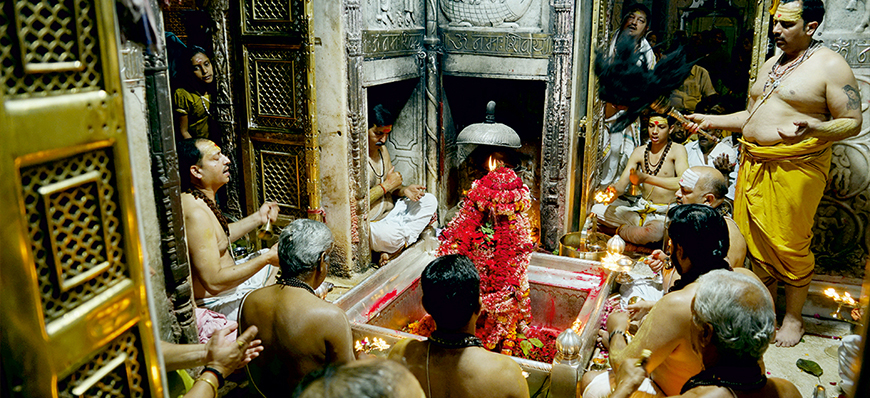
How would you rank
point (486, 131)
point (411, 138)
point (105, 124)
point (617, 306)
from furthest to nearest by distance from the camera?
point (411, 138)
point (486, 131)
point (617, 306)
point (105, 124)

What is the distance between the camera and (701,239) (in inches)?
107

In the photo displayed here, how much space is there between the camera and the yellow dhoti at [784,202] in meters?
4.40

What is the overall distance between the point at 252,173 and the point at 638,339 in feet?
14.3

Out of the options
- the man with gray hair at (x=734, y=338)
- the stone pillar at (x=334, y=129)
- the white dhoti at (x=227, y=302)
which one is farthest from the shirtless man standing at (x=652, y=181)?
the man with gray hair at (x=734, y=338)

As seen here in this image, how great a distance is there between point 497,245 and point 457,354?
2.11 meters

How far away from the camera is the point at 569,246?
6.11m

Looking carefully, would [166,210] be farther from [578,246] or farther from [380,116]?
[578,246]

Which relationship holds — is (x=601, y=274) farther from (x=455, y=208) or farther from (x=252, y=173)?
(x=252, y=173)

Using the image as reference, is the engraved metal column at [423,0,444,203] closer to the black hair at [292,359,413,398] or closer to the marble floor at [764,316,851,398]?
the marble floor at [764,316,851,398]

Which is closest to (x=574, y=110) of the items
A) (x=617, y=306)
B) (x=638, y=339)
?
(x=617, y=306)

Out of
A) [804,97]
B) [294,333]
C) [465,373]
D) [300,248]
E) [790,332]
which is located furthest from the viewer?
[790,332]

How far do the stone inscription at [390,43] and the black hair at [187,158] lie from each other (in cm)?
215

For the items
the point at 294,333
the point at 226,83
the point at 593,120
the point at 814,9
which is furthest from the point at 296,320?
the point at 593,120

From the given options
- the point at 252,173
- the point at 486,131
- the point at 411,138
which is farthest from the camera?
the point at 411,138
